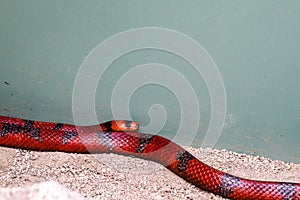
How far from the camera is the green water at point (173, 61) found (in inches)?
143

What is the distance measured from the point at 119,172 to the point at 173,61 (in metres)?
1.08

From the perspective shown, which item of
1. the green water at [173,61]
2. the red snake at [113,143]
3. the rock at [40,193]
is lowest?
the rock at [40,193]

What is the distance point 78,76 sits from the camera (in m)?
4.02

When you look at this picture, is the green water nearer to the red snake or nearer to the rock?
the red snake

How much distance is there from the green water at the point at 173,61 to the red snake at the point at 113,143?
6.3 inches

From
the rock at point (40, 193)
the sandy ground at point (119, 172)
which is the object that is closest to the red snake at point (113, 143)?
the sandy ground at point (119, 172)

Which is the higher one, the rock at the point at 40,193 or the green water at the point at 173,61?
the green water at the point at 173,61

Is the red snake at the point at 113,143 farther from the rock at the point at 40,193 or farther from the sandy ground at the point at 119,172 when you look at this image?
the rock at the point at 40,193

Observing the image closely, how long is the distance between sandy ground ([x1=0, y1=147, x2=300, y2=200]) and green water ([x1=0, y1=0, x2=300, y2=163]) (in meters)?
0.14

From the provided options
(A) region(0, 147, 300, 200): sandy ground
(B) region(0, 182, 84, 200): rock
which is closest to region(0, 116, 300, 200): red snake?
(A) region(0, 147, 300, 200): sandy ground

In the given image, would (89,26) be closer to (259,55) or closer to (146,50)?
(146,50)

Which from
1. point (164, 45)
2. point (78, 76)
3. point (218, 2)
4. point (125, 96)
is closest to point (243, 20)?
point (218, 2)

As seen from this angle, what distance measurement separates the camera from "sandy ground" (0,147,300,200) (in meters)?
3.43

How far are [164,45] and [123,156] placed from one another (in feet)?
3.57
